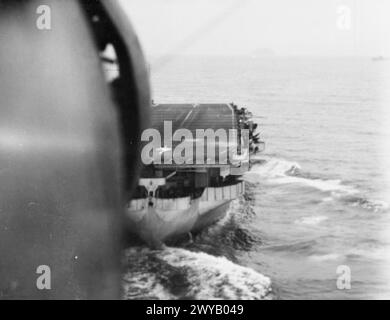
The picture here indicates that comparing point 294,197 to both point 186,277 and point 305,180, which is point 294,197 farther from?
point 186,277

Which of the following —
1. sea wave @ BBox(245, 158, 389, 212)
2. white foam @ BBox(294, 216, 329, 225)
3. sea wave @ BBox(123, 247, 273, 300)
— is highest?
sea wave @ BBox(245, 158, 389, 212)

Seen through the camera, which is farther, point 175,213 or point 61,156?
point 175,213

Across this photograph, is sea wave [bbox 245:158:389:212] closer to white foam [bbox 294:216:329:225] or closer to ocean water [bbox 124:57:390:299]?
ocean water [bbox 124:57:390:299]

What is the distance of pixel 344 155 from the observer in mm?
3008

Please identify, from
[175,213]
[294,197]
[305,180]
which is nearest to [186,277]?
[175,213]

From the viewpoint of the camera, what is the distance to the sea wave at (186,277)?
2889 mm

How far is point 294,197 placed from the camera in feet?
9.91

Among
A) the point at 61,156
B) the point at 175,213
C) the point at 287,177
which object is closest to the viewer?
the point at 61,156

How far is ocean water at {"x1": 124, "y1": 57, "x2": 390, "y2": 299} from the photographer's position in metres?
2.93

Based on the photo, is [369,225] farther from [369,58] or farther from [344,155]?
[369,58]

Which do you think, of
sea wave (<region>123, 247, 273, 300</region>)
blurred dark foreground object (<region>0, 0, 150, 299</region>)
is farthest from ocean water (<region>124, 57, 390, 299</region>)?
blurred dark foreground object (<region>0, 0, 150, 299</region>)

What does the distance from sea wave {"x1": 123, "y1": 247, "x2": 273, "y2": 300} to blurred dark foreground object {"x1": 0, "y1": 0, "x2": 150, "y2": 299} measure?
4.0 inches

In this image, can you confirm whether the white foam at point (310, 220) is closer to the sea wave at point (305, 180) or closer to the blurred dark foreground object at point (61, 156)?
the sea wave at point (305, 180)

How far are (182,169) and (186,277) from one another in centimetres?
56
